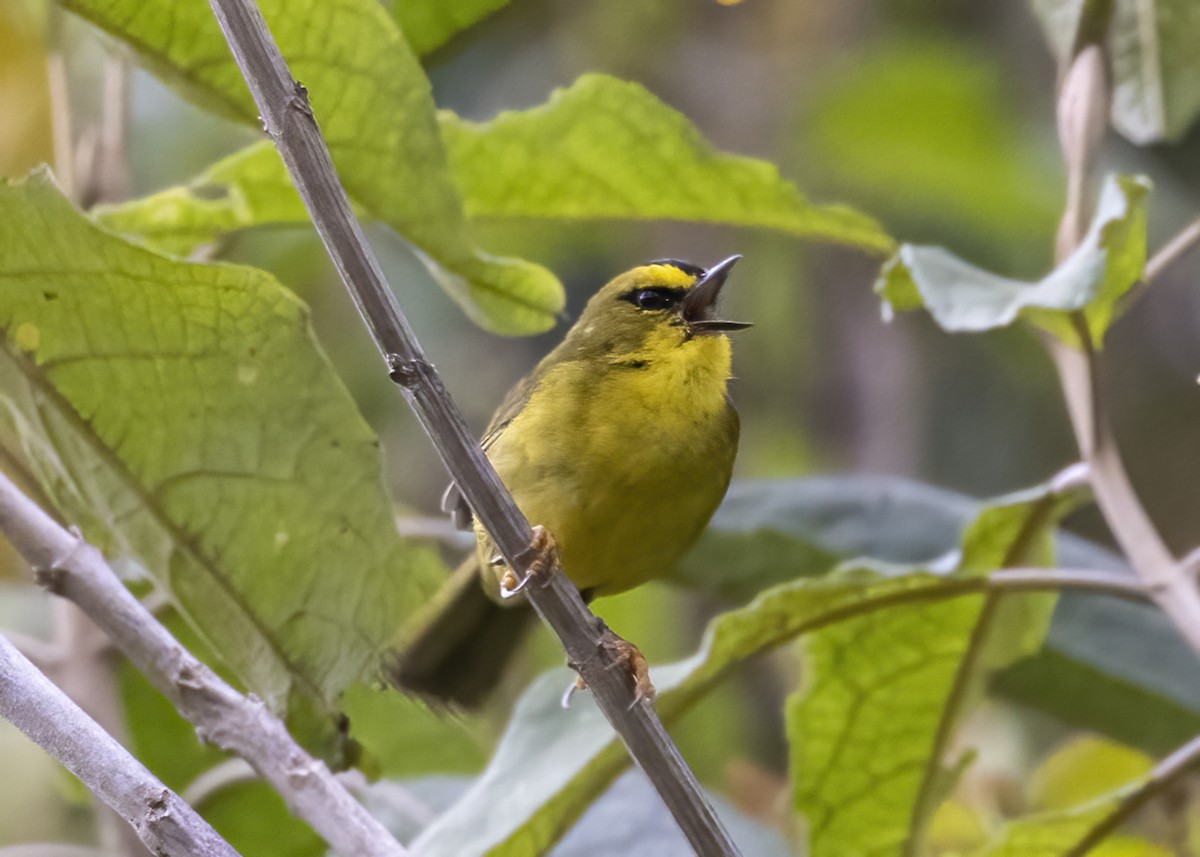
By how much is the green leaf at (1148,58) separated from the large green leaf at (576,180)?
171mm

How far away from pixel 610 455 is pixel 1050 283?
0.77 ft

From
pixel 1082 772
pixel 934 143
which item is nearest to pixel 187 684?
pixel 1082 772

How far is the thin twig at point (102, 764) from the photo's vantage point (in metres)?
0.47

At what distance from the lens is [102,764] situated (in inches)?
18.9

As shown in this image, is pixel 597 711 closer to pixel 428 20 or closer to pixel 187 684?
pixel 187 684

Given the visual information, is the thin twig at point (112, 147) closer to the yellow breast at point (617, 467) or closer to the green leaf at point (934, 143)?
the yellow breast at point (617, 467)

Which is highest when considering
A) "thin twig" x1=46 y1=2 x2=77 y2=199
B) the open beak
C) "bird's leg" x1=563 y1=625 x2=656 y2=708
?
"thin twig" x1=46 y1=2 x2=77 y2=199

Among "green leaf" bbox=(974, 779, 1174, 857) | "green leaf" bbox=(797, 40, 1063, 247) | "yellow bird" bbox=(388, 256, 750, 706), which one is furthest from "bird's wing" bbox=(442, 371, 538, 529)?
"green leaf" bbox=(797, 40, 1063, 247)

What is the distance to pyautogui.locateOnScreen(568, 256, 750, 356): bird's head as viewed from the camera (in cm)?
78

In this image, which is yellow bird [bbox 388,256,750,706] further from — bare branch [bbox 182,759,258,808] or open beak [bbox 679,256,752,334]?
bare branch [bbox 182,759,258,808]

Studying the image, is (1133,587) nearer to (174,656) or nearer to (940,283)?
(940,283)

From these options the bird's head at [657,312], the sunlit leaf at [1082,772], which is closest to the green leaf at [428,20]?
the bird's head at [657,312]

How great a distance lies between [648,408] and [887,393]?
22.0 inches

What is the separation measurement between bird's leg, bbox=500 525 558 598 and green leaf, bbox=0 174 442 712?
7 cm
